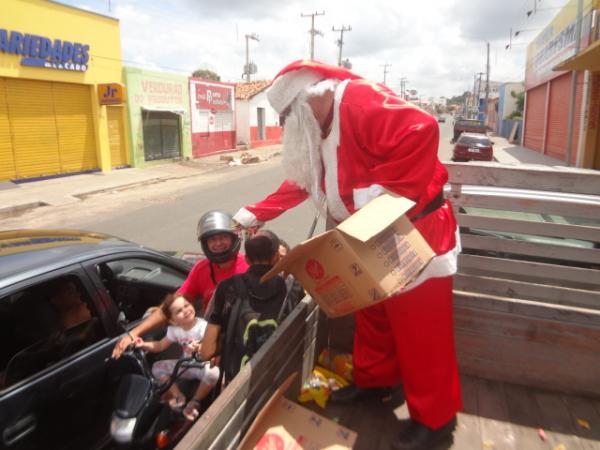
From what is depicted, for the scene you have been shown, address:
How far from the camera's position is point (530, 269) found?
2.55 meters

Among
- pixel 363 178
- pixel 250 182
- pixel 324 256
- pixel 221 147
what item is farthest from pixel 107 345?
pixel 221 147

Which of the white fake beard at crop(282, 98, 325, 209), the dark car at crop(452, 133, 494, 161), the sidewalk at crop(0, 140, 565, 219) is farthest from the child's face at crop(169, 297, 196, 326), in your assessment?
the dark car at crop(452, 133, 494, 161)

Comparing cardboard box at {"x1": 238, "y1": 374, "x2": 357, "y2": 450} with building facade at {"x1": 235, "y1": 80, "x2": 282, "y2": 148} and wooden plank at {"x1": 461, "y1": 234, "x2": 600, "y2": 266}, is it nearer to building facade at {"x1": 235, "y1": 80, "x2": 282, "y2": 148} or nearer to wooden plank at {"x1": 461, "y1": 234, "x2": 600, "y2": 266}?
wooden plank at {"x1": 461, "y1": 234, "x2": 600, "y2": 266}

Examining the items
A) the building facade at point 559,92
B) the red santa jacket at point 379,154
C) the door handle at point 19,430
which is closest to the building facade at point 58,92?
the door handle at point 19,430

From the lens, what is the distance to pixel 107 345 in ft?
8.57

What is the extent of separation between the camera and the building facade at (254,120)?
2839cm

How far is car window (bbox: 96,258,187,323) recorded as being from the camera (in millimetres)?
2998

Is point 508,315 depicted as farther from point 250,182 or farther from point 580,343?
point 250,182

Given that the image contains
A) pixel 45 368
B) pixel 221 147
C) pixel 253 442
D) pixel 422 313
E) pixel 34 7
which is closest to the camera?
pixel 253 442

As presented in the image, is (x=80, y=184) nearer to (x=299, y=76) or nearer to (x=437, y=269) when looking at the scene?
(x=299, y=76)

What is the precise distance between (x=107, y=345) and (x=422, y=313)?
168 centimetres

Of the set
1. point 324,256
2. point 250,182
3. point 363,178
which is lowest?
point 250,182

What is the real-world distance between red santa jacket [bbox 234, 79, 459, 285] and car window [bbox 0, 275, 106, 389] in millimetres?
1445

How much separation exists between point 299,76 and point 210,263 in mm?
1329
